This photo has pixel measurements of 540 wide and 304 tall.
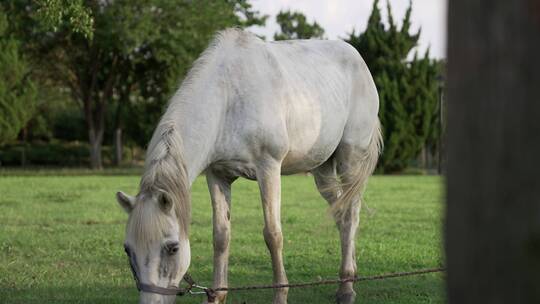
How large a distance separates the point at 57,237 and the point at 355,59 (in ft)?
16.5

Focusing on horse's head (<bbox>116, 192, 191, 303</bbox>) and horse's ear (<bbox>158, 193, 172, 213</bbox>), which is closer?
horse's head (<bbox>116, 192, 191, 303</bbox>)

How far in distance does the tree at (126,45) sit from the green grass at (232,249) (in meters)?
11.9

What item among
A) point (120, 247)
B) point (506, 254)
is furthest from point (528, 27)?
point (120, 247)

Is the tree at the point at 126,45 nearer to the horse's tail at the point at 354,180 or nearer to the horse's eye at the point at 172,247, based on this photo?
the horse's tail at the point at 354,180

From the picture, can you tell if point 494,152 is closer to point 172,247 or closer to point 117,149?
point 172,247

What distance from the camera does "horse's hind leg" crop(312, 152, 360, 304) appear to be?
6.33 m

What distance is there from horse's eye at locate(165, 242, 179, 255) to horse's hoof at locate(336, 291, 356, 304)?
2085mm

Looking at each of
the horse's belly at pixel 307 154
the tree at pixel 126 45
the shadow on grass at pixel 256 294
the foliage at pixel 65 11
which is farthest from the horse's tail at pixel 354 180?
the tree at pixel 126 45

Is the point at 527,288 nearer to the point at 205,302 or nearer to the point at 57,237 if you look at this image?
the point at 205,302

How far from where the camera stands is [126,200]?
464cm

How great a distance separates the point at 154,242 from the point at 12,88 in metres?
27.2

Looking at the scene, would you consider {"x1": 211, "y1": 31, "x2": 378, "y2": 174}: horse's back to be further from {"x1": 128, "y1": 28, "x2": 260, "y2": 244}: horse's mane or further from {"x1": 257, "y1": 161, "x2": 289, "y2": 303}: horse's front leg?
{"x1": 128, "y1": 28, "x2": 260, "y2": 244}: horse's mane

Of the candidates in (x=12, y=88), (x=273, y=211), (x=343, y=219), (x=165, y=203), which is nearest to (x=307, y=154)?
(x=273, y=211)

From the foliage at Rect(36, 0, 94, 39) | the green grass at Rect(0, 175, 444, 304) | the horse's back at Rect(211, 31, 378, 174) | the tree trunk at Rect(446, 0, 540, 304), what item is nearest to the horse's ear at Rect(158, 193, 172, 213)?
the horse's back at Rect(211, 31, 378, 174)
